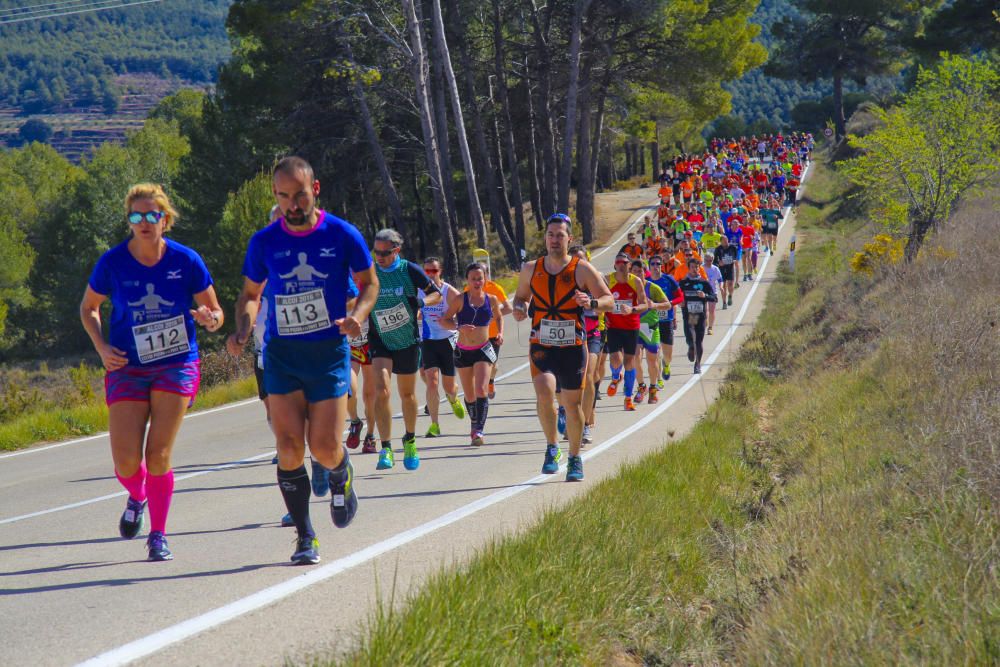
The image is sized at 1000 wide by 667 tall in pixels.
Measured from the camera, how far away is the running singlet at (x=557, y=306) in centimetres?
891

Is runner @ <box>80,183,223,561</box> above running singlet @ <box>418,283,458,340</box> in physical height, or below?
above

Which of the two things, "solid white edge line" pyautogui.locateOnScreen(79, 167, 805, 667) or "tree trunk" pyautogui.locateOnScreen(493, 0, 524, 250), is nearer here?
"solid white edge line" pyautogui.locateOnScreen(79, 167, 805, 667)

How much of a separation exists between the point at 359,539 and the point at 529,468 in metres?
3.49

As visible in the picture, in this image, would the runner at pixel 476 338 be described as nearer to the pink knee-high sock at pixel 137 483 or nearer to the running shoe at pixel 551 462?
the running shoe at pixel 551 462

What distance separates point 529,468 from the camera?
412 inches

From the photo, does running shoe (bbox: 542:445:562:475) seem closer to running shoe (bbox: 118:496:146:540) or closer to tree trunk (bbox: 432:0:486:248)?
running shoe (bbox: 118:496:146:540)

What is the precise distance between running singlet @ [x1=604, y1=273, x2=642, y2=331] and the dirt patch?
31196mm

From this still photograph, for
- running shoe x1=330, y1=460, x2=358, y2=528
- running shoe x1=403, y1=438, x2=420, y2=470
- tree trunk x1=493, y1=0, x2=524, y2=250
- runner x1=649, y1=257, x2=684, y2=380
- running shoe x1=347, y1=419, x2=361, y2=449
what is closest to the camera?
running shoe x1=330, y1=460, x2=358, y2=528

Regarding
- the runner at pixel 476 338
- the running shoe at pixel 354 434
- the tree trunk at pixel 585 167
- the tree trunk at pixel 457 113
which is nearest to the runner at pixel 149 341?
the running shoe at pixel 354 434

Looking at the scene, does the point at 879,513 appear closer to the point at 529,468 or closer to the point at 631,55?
the point at 529,468

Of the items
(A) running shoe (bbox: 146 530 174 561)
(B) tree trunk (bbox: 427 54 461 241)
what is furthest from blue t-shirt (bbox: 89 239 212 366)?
(B) tree trunk (bbox: 427 54 461 241)

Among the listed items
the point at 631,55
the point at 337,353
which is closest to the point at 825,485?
the point at 337,353

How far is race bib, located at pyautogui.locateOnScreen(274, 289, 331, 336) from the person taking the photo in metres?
6.05

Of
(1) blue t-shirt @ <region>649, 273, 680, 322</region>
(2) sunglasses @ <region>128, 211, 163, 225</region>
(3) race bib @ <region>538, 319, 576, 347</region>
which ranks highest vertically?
(2) sunglasses @ <region>128, 211, 163, 225</region>
